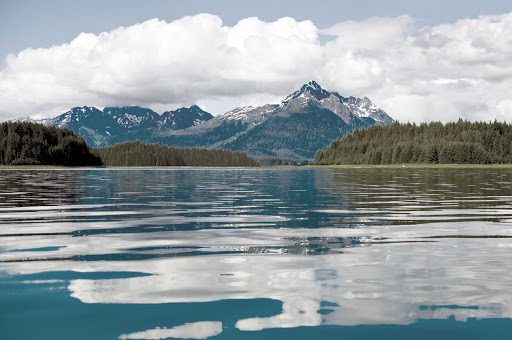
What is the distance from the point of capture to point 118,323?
9.70 m

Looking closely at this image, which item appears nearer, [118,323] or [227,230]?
[118,323]

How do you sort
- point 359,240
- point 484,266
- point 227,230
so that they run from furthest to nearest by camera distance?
point 227,230
point 359,240
point 484,266

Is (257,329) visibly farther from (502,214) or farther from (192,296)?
(502,214)

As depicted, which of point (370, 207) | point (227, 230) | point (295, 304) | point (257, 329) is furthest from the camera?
point (370, 207)

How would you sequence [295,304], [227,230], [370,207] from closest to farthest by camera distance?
[295,304], [227,230], [370,207]

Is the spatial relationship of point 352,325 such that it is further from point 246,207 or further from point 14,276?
point 246,207

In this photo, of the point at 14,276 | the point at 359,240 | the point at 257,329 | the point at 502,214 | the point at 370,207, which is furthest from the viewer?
the point at 370,207

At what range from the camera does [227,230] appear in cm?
2244

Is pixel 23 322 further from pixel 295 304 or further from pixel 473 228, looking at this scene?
pixel 473 228

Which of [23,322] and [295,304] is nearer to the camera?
[23,322]

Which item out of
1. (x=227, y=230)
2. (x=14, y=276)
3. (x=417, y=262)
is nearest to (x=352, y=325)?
(x=417, y=262)

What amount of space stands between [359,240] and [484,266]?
5.38m

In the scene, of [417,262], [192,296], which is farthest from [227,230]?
[192,296]

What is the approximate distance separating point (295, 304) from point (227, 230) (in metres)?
11.7
